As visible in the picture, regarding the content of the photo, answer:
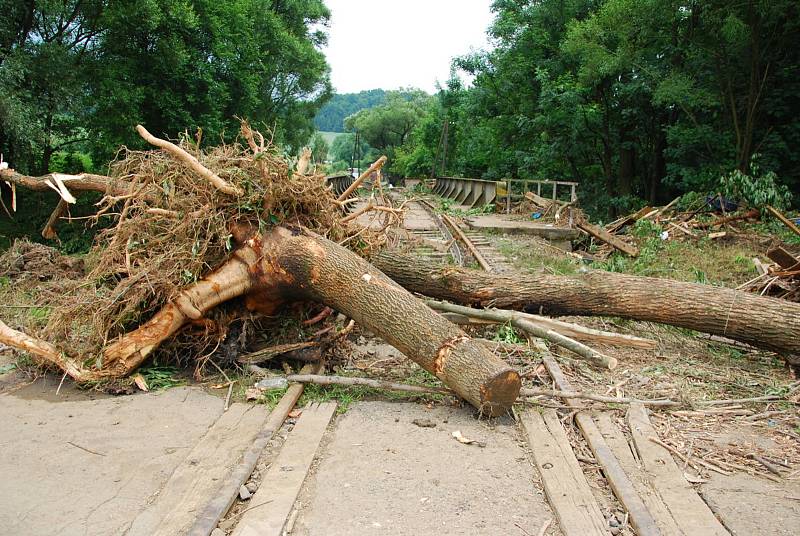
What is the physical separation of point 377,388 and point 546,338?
5.99 ft

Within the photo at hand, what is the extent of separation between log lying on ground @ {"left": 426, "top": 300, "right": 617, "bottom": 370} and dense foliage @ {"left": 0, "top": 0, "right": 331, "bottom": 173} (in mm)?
4803

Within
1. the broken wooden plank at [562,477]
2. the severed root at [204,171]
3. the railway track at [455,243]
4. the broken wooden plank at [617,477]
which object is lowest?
the broken wooden plank at [562,477]

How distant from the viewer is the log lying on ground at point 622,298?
531 cm

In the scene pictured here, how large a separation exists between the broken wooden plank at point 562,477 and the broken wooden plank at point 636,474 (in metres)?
0.29

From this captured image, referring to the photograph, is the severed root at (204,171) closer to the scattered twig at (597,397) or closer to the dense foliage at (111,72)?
the scattered twig at (597,397)

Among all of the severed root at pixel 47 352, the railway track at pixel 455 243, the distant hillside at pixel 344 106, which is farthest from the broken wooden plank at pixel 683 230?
the distant hillside at pixel 344 106

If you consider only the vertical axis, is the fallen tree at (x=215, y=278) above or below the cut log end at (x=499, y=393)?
above

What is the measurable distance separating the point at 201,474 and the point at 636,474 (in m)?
2.60

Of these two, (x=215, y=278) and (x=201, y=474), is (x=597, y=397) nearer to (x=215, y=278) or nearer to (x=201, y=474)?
(x=201, y=474)

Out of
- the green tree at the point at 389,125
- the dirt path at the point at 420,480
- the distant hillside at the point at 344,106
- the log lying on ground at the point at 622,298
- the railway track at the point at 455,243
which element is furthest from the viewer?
the distant hillside at the point at 344,106

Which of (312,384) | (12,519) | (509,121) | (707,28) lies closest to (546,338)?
(312,384)

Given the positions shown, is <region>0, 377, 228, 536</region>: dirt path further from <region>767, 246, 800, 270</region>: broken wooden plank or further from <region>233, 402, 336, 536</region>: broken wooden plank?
<region>767, 246, 800, 270</region>: broken wooden plank

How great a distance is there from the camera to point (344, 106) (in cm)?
17375

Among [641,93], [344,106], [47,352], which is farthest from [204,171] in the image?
[344,106]
